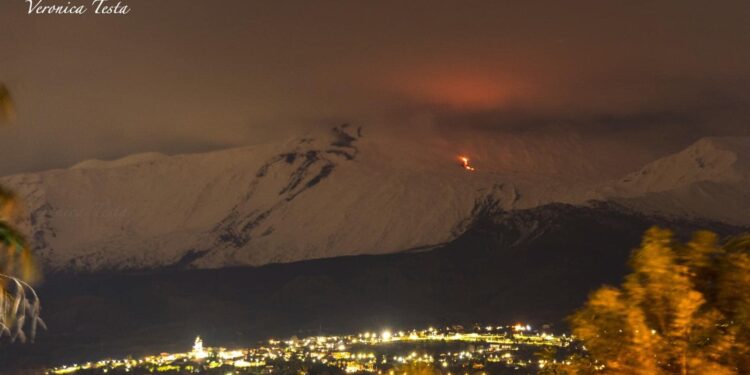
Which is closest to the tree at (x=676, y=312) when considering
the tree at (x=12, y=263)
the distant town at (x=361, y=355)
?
the tree at (x=12, y=263)

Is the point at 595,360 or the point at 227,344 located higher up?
the point at 227,344

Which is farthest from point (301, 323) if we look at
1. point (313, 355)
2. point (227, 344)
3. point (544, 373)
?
point (544, 373)

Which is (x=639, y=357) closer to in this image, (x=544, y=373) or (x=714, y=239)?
(x=714, y=239)

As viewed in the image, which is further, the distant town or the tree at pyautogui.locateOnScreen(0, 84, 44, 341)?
the distant town

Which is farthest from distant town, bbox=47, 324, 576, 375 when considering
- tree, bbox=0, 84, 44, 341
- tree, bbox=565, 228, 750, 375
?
tree, bbox=0, 84, 44, 341

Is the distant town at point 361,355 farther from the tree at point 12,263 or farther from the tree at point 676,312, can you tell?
the tree at point 12,263

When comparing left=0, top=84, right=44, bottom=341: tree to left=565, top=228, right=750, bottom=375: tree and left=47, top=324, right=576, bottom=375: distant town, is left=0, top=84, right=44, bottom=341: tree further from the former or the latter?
left=47, top=324, right=576, bottom=375: distant town

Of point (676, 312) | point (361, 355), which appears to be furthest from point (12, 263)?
point (361, 355)
